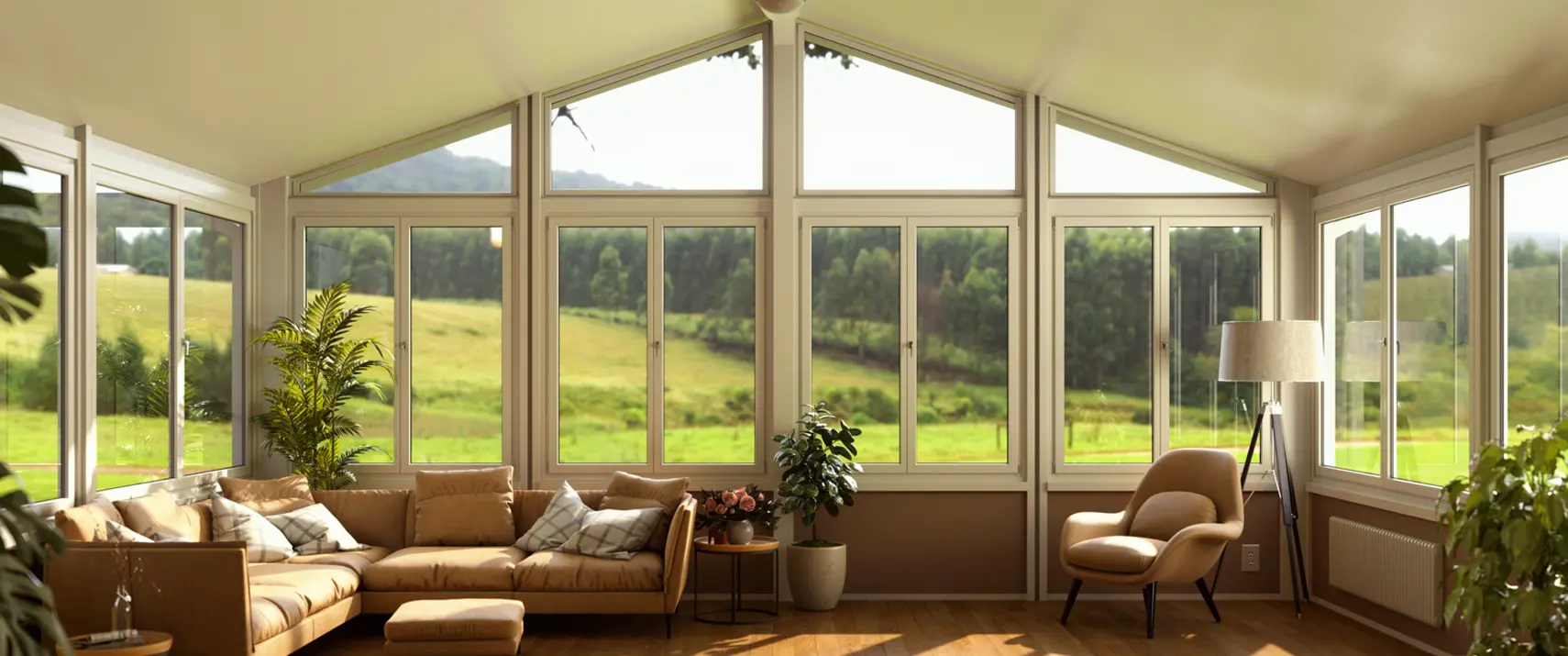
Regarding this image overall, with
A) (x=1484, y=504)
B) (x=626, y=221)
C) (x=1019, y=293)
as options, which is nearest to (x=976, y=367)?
(x=1019, y=293)

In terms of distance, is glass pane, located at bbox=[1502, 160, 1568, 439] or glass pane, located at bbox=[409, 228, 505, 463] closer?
glass pane, located at bbox=[1502, 160, 1568, 439]

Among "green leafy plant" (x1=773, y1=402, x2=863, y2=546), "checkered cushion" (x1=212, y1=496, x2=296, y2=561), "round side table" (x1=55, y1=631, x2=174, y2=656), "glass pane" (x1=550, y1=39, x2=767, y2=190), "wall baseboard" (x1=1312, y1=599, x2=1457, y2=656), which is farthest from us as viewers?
"glass pane" (x1=550, y1=39, x2=767, y2=190)

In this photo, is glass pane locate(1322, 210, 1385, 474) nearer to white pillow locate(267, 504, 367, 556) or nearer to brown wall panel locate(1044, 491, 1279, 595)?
brown wall panel locate(1044, 491, 1279, 595)

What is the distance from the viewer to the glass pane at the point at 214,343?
6.56m

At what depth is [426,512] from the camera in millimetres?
6770

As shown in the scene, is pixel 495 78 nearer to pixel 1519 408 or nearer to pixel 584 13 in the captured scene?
pixel 584 13

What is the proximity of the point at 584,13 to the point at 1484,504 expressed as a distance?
4.81m

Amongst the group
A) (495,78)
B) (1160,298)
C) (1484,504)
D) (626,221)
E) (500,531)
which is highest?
(495,78)

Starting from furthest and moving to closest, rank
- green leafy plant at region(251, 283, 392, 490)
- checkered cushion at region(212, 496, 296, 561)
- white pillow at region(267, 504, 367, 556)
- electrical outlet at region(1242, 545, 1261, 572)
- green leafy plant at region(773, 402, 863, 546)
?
electrical outlet at region(1242, 545, 1261, 572)
green leafy plant at region(251, 283, 392, 490)
green leafy plant at region(773, 402, 863, 546)
white pillow at region(267, 504, 367, 556)
checkered cushion at region(212, 496, 296, 561)

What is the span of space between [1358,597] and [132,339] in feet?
22.0

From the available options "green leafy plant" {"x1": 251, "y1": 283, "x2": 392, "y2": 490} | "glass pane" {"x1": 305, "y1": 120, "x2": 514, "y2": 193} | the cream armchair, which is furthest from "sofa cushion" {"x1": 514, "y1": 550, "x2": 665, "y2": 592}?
"glass pane" {"x1": 305, "y1": 120, "x2": 514, "y2": 193}

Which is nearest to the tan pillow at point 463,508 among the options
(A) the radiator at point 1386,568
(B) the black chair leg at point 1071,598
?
(B) the black chair leg at point 1071,598

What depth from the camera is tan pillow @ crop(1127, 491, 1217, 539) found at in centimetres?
653

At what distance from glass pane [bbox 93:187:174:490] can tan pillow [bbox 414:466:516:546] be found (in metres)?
1.35
